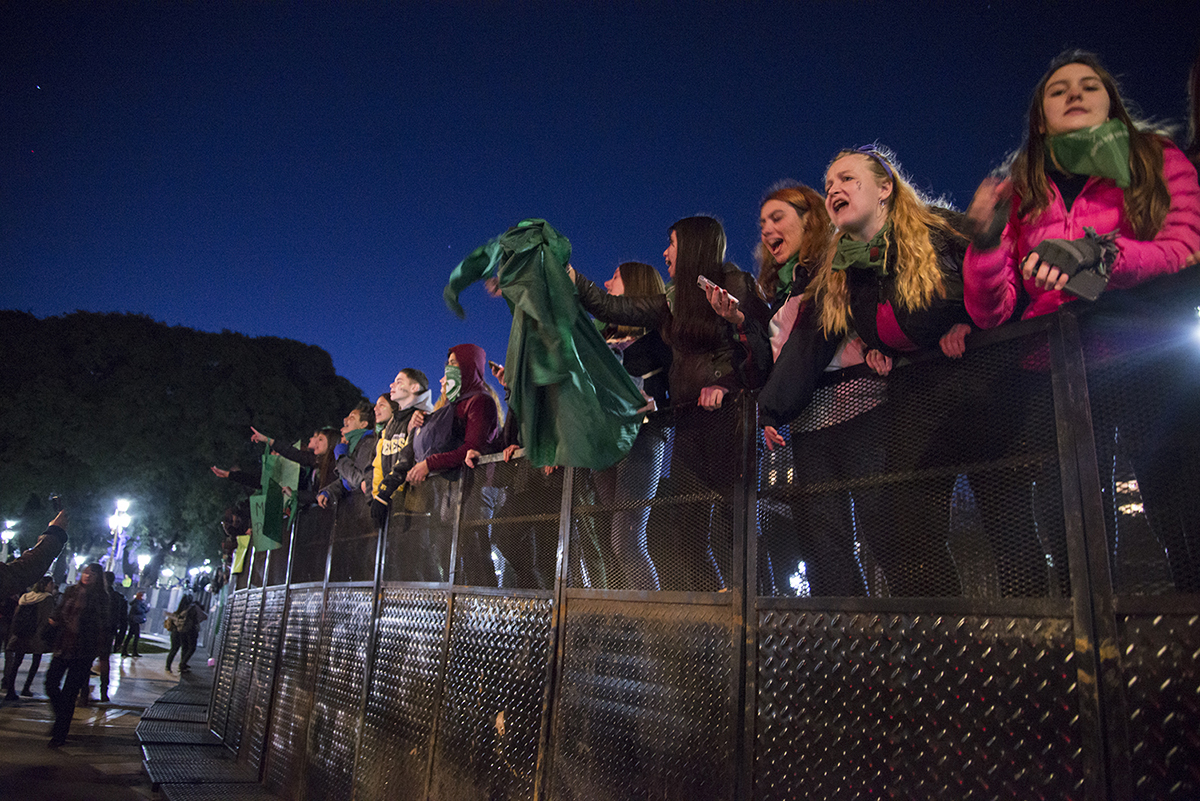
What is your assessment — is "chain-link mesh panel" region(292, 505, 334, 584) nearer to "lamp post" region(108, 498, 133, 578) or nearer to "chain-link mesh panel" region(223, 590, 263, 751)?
"chain-link mesh panel" region(223, 590, 263, 751)

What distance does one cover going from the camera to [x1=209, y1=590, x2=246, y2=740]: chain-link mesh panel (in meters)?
9.89

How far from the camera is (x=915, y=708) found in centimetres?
243

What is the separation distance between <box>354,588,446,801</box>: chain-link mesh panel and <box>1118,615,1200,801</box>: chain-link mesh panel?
12.9 feet

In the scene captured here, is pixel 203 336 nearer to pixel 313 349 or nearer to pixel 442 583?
pixel 313 349

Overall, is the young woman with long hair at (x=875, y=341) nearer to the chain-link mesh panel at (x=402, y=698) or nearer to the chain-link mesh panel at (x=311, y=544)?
the chain-link mesh panel at (x=402, y=698)

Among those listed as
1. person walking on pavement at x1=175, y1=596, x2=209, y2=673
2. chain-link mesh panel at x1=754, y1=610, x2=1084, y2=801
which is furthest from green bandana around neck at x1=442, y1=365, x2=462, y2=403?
person walking on pavement at x1=175, y1=596, x2=209, y2=673

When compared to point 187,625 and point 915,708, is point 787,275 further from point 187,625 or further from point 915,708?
point 187,625

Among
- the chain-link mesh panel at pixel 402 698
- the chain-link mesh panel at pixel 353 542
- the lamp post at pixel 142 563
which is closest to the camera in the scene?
the chain-link mesh panel at pixel 402 698

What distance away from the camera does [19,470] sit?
92.5 feet

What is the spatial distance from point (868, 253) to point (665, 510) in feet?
5.09

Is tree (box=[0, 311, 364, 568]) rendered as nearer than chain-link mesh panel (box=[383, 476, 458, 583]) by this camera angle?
No

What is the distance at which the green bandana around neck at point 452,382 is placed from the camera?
5.92m

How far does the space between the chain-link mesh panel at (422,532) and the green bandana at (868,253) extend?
133 inches

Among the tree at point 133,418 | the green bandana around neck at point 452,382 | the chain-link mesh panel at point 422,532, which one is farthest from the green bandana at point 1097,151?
the tree at point 133,418
